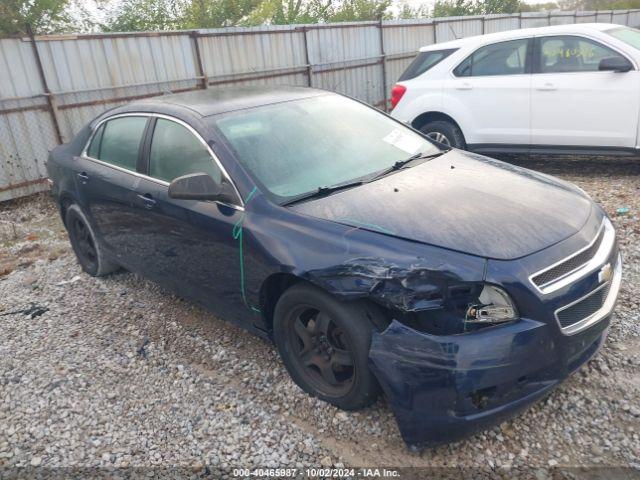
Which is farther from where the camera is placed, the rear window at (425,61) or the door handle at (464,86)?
the rear window at (425,61)

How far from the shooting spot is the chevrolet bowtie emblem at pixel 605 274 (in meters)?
2.69

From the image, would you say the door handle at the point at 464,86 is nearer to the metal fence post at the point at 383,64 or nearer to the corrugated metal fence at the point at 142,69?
the corrugated metal fence at the point at 142,69

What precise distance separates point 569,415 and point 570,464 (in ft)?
1.09

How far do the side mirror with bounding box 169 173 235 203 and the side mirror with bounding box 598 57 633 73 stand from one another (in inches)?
186

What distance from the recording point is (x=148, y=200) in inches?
149

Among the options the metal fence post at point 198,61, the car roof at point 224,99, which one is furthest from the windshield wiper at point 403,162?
the metal fence post at point 198,61

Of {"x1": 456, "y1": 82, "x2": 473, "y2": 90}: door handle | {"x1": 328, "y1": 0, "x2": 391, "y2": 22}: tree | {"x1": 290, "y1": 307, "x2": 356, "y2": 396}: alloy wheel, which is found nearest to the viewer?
{"x1": 290, "y1": 307, "x2": 356, "y2": 396}: alloy wheel

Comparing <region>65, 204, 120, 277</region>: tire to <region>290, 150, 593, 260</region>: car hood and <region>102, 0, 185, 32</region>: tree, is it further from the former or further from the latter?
<region>102, 0, 185, 32</region>: tree

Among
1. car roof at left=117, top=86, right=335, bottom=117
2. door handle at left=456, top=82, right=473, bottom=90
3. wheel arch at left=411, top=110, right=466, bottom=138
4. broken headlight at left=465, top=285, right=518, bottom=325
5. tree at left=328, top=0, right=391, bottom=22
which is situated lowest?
wheel arch at left=411, top=110, right=466, bottom=138

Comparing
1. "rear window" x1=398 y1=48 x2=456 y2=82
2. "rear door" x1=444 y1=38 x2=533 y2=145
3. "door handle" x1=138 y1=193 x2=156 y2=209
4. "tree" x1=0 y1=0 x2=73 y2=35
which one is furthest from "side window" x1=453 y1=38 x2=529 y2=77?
"tree" x1=0 y1=0 x2=73 y2=35

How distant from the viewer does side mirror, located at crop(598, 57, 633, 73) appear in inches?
226

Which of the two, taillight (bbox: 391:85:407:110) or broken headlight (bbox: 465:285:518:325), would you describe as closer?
broken headlight (bbox: 465:285:518:325)

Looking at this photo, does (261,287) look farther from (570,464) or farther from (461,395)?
(570,464)

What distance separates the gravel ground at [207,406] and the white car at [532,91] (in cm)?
196
